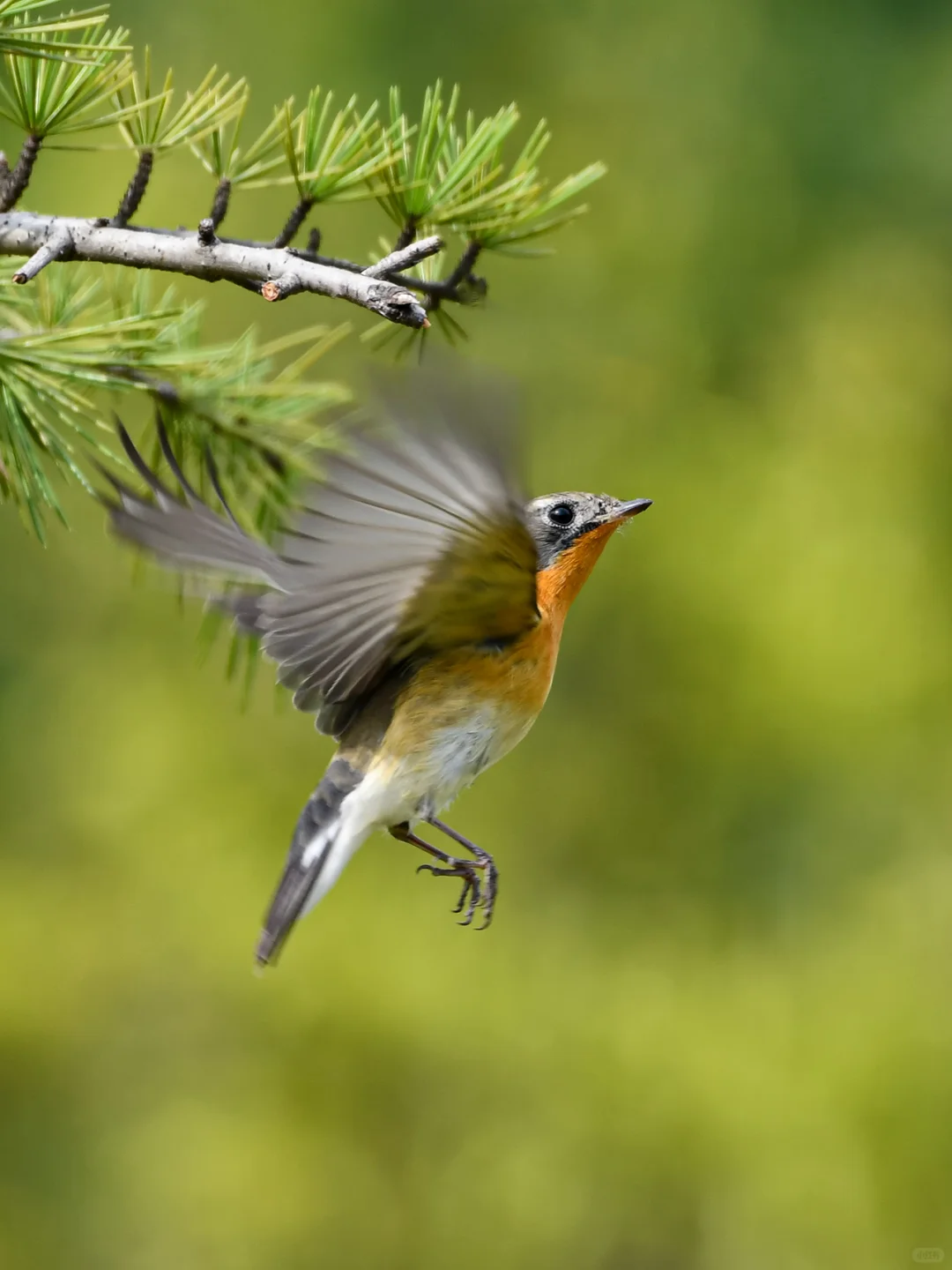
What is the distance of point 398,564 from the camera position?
1.08m

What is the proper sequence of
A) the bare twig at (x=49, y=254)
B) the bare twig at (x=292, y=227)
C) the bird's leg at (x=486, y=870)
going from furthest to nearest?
1. the bird's leg at (x=486, y=870)
2. the bare twig at (x=292, y=227)
3. the bare twig at (x=49, y=254)

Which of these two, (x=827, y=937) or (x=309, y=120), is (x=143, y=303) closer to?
(x=309, y=120)

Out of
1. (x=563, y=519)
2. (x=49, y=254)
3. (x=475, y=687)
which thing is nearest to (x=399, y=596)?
(x=475, y=687)

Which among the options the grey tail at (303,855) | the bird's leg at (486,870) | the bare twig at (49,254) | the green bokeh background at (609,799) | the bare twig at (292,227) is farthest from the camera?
the green bokeh background at (609,799)

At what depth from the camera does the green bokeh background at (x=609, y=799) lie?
12.4ft

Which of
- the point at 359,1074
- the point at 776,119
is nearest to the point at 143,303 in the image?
the point at 359,1074

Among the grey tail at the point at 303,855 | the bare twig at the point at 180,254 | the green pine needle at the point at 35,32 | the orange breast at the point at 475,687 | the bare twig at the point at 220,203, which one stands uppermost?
the green pine needle at the point at 35,32

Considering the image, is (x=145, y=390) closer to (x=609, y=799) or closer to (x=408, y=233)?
(x=408, y=233)

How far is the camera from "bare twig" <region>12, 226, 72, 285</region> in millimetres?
800

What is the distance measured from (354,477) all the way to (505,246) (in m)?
0.25

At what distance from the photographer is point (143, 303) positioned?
119cm

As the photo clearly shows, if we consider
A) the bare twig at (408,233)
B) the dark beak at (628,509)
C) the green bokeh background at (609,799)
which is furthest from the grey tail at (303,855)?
the green bokeh background at (609,799)

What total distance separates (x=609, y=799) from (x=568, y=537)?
2845 mm

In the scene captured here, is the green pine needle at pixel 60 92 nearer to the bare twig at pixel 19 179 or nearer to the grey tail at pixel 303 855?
the bare twig at pixel 19 179
